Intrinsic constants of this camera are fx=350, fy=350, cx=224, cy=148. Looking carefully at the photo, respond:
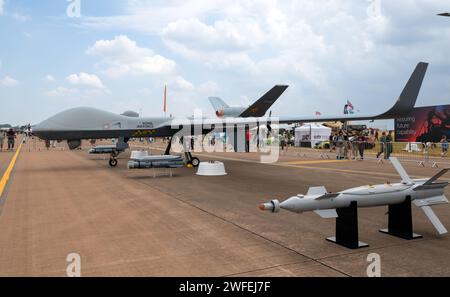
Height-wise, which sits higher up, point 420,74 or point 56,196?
point 420,74

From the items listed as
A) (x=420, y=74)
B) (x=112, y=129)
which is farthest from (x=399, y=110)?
(x=112, y=129)

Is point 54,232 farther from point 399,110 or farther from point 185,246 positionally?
point 399,110

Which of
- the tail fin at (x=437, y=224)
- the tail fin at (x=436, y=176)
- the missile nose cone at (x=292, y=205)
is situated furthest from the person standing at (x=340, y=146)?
the missile nose cone at (x=292, y=205)

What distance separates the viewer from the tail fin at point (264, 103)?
17578mm

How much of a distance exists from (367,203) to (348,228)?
2.06 feet

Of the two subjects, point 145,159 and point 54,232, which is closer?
point 54,232

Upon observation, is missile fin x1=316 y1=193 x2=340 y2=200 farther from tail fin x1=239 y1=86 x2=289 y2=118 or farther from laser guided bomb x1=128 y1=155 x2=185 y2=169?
tail fin x1=239 y1=86 x2=289 y2=118

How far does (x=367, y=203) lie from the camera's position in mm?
5992

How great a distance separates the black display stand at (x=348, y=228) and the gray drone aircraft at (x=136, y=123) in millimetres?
9887
